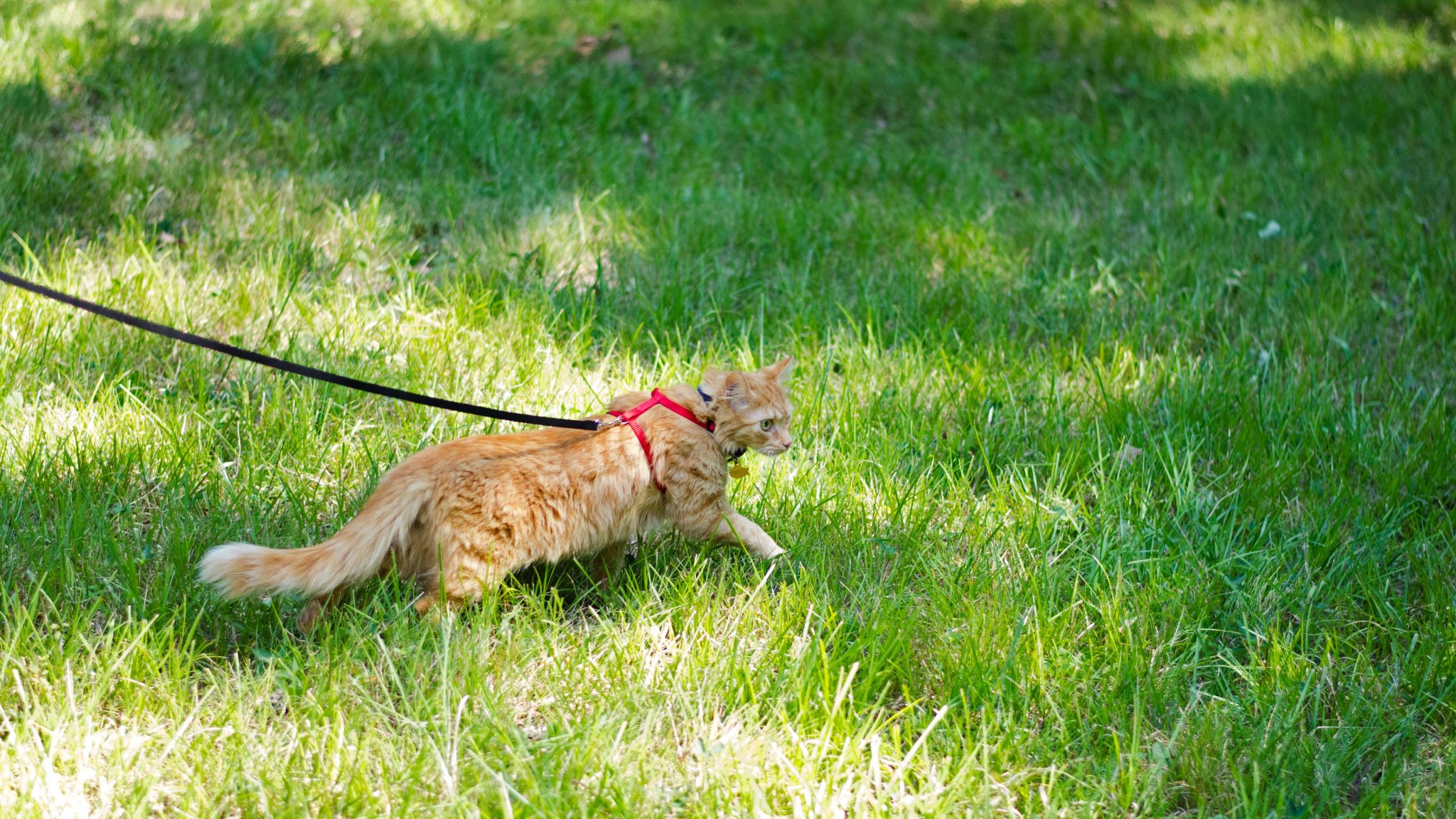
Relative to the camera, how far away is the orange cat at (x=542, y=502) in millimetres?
2566

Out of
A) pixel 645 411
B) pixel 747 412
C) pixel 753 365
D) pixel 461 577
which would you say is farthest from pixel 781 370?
pixel 461 577

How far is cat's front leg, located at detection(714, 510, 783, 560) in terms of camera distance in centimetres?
302

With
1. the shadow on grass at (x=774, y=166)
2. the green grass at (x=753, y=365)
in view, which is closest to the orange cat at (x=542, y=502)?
the green grass at (x=753, y=365)

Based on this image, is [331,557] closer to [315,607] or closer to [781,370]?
[315,607]

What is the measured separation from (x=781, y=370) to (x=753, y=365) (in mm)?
994

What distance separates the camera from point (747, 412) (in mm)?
2975

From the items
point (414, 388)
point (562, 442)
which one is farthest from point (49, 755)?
point (414, 388)

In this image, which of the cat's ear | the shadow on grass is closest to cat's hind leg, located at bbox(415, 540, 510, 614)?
the cat's ear

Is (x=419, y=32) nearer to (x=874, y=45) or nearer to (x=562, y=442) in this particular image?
(x=874, y=45)

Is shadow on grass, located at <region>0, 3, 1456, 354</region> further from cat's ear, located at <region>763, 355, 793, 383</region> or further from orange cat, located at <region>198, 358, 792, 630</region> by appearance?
orange cat, located at <region>198, 358, 792, 630</region>

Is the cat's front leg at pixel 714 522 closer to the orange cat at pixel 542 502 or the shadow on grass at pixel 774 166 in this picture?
the orange cat at pixel 542 502

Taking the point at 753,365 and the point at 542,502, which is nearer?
the point at 542,502

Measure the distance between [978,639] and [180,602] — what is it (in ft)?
6.83

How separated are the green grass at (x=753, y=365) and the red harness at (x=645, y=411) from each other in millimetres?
323
